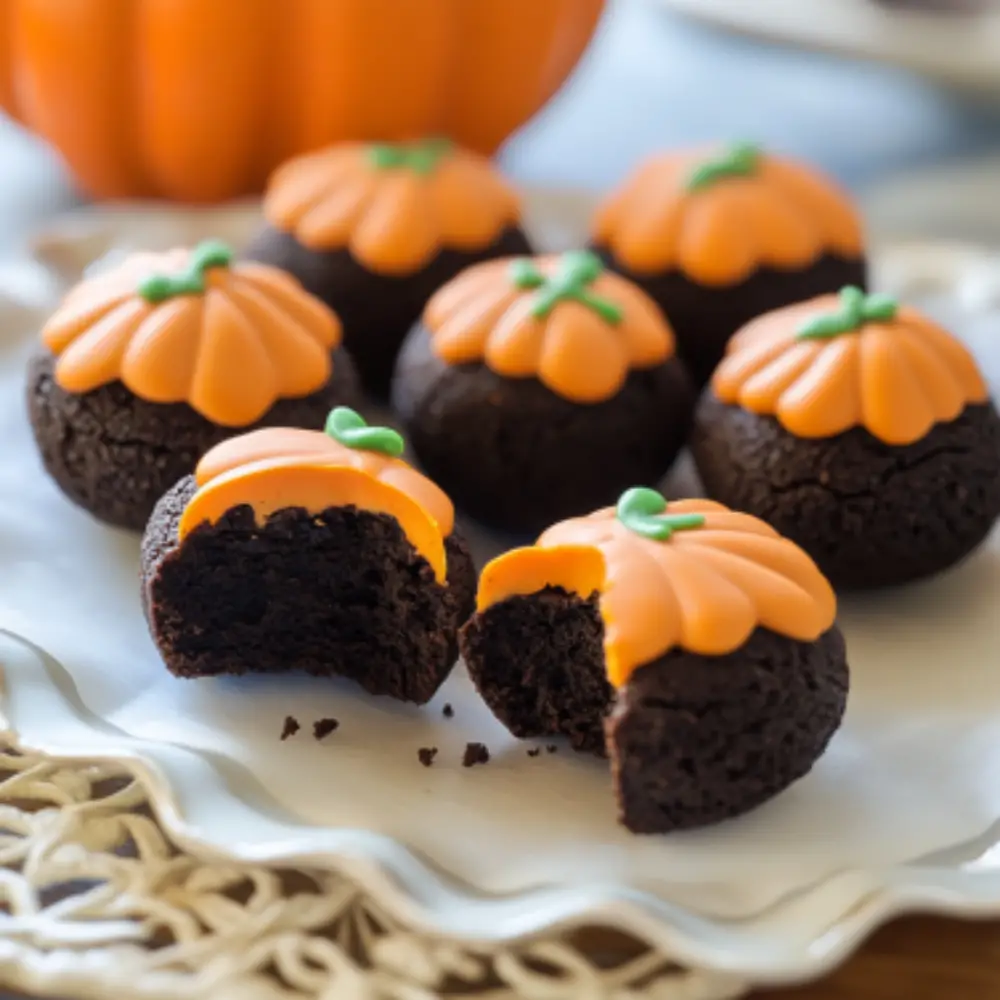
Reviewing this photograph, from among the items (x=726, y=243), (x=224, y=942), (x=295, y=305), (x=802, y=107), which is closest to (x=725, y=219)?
(x=726, y=243)

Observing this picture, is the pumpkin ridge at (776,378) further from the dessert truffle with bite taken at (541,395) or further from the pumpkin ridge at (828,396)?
the dessert truffle with bite taken at (541,395)

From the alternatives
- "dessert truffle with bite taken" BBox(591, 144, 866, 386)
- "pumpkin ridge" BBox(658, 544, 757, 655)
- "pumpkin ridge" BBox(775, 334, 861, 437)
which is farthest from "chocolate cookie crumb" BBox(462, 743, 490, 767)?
"dessert truffle with bite taken" BBox(591, 144, 866, 386)

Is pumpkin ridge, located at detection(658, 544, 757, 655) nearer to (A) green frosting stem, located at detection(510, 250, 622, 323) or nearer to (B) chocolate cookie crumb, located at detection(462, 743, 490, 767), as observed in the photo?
(B) chocolate cookie crumb, located at detection(462, 743, 490, 767)

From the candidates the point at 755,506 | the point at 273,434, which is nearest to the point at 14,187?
the point at 273,434

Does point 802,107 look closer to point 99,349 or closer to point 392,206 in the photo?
point 392,206

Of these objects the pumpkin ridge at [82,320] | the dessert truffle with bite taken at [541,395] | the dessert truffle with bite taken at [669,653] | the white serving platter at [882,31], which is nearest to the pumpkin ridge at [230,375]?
the pumpkin ridge at [82,320]
